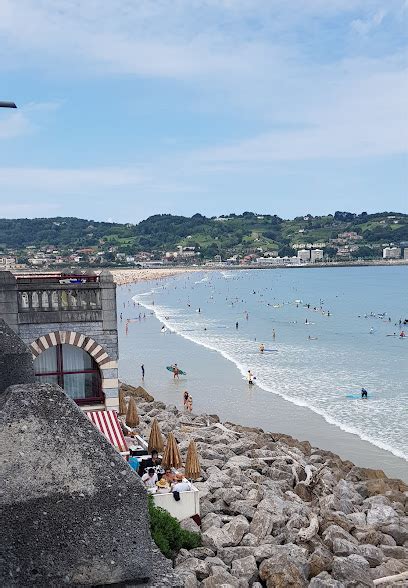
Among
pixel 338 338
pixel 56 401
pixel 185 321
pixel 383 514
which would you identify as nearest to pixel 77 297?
pixel 383 514

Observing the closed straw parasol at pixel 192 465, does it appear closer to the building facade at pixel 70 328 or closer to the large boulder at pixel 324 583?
the building facade at pixel 70 328

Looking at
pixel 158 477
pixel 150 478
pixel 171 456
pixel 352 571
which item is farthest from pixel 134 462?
pixel 352 571

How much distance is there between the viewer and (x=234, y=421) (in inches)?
1091

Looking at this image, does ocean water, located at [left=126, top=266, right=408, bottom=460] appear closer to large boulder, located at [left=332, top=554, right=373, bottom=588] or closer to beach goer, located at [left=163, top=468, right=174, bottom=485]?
beach goer, located at [left=163, top=468, right=174, bottom=485]

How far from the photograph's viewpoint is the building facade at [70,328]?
1423 cm

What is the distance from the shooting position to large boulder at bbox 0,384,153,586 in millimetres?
4297

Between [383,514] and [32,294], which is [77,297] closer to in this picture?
[32,294]

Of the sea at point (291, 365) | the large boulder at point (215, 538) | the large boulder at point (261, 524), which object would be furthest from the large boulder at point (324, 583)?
the sea at point (291, 365)

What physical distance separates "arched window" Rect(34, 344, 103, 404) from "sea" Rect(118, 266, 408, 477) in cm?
1145

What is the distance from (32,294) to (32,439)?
1006 centimetres

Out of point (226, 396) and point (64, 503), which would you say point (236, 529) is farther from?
point (226, 396)

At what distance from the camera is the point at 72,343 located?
1457 cm

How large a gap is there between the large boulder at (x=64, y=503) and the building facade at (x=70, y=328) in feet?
31.9

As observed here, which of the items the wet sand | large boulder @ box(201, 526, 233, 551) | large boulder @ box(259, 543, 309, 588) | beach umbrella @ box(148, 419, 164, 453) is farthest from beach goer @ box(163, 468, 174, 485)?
the wet sand
